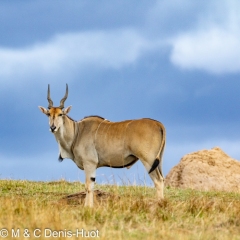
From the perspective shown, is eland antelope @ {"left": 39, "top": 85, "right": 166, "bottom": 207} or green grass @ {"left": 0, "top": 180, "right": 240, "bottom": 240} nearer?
green grass @ {"left": 0, "top": 180, "right": 240, "bottom": 240}

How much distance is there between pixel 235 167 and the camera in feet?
64.5

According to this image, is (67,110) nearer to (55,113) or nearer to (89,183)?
(55,113)

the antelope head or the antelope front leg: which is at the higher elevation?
the antelope head

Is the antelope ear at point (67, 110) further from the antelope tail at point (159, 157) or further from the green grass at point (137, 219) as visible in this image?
the green grass at point (137, 219)

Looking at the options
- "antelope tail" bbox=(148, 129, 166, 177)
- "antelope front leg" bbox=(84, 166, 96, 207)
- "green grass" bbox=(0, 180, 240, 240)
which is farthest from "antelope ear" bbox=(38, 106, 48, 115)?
"green grass" bbox=(0, 180, 240, 240)

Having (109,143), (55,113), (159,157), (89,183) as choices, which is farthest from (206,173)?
(55,113)

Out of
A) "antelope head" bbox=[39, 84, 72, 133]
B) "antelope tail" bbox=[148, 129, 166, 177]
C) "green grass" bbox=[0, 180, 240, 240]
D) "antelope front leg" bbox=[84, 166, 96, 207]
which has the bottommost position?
"green grass" bbox=[0, 180, 240, 240]

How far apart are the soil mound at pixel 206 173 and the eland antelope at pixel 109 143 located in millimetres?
6110

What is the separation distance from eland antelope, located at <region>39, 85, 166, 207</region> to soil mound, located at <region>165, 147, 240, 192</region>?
6110mm

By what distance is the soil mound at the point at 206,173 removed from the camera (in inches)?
747

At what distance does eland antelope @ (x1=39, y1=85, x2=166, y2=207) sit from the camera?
1273cm

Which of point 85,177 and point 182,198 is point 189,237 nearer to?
point 85,177

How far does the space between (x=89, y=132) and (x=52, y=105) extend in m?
1.01

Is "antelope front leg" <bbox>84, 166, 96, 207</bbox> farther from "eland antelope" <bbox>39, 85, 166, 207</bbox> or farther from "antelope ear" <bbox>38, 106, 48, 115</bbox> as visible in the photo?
"antelope ear" <bbox>38, 106, 48, 115</bbox>
